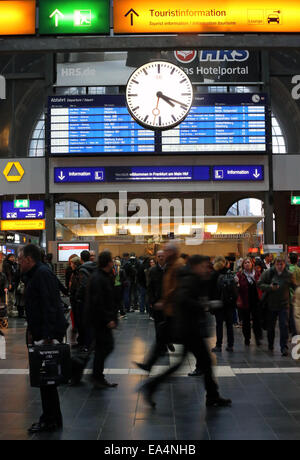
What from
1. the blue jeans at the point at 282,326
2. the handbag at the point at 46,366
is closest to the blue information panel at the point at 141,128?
the blue jeans at the point at 282,326

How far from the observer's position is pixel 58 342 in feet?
16.4

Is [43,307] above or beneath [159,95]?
beneath

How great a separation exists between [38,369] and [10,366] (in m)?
3.63

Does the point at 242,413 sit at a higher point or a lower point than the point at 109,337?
lower

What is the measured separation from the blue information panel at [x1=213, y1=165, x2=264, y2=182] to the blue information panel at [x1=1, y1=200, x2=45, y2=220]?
20.7ft

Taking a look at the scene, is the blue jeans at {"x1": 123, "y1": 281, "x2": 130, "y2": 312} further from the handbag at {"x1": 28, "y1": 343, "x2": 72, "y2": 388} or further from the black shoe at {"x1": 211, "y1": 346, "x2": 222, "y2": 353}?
the handbag at {"x1": 28, "y1": 343, "x2": 72, "y2": 388}

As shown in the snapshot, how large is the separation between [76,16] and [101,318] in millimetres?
3385

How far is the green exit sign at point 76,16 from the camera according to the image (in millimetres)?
5277

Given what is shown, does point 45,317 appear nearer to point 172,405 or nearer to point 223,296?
point 172,405

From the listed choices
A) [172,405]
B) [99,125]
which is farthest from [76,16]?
[99,125]

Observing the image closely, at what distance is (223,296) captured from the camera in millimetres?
9336
